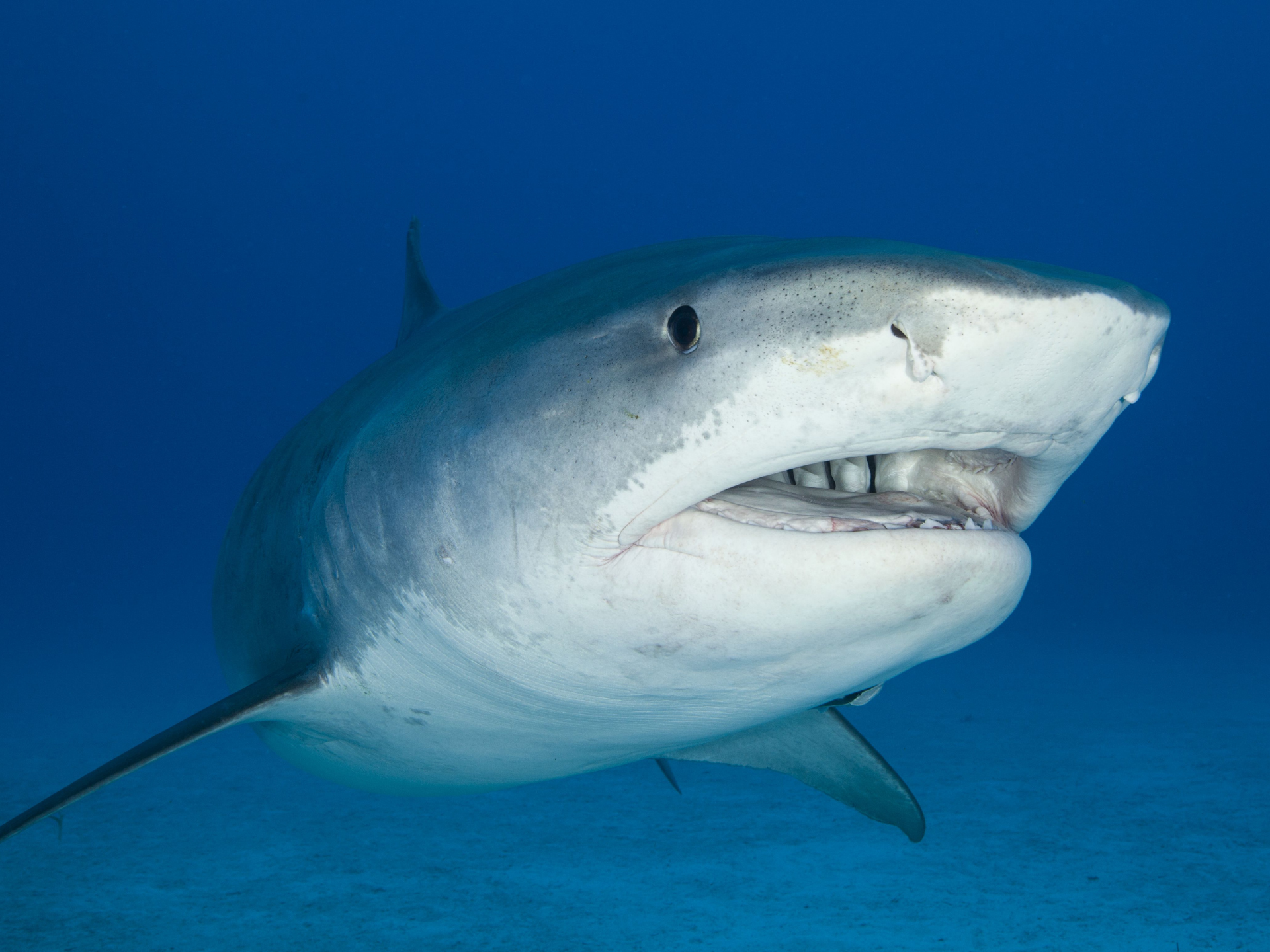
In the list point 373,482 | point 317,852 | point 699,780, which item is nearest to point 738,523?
point 373,482

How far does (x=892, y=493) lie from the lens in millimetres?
1712

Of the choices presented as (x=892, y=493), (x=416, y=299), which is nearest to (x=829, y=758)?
(x=892, y=493)

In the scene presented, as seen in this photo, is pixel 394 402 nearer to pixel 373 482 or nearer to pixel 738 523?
pixel 373 482

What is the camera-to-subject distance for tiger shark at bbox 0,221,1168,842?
1213 mm

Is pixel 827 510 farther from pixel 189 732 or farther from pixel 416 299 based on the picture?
pixel 416 299

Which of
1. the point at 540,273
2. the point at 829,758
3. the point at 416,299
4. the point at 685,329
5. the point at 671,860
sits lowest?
the point at 671,860

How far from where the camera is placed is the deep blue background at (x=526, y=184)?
70.2m

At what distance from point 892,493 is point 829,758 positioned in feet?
5.77

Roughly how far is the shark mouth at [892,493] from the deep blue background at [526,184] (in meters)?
60.8

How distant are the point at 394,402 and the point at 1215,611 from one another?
35234mm

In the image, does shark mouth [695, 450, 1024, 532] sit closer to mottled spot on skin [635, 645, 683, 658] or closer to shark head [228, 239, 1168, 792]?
shark head [228, 239, 1168, 792]

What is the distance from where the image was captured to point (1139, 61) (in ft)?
251

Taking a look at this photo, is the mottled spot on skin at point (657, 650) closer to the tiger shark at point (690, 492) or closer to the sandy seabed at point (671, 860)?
the tiger shark at point (690, 492)

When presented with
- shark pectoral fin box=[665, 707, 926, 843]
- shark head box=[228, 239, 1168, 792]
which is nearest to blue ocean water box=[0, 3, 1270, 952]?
shark pectoral fin box=[665, 707, 926, 843]
